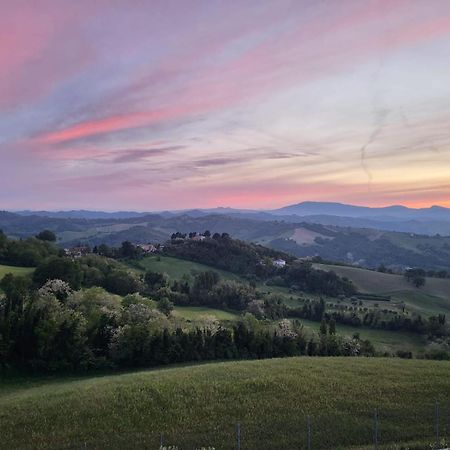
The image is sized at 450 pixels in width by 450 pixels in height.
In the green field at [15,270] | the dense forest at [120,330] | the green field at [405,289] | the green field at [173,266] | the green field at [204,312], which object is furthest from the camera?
the green field at [173,266]

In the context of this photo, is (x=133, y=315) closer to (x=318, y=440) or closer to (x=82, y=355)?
(x=82, y=355)

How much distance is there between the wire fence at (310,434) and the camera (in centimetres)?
2767

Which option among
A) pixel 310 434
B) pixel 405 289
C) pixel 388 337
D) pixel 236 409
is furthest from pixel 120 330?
pixel 405 289

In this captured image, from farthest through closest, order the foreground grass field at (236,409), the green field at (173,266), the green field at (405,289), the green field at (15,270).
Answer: the green field at (173,266)
the green field at (405,289)
the green field at (15,270)
the foreground grass field at (236,409)

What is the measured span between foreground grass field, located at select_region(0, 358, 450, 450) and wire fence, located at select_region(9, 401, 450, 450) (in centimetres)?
7

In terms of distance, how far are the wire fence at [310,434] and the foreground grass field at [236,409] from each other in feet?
0.22

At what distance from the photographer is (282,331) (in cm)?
7069

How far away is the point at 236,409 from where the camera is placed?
111ft

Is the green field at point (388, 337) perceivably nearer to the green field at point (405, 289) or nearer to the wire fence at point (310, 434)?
the green field at point (405, 289)

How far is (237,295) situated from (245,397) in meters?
102

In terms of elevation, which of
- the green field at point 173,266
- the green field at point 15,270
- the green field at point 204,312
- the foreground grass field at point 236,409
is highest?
the green field at point 15,270

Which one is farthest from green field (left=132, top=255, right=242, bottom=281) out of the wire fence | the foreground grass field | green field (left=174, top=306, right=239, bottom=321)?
the wire fence

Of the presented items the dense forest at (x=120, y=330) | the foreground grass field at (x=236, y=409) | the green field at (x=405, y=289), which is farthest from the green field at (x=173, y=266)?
the foreground grass field at (x=236, y=409)

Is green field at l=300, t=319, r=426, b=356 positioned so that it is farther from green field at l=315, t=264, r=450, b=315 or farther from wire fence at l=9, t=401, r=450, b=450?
wire fence at l=9, t=401, r=450, b=450
